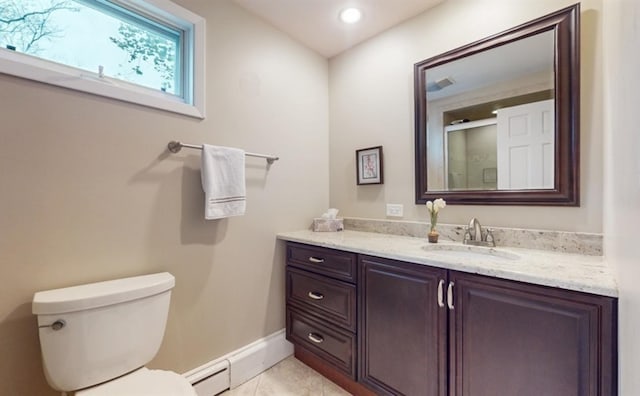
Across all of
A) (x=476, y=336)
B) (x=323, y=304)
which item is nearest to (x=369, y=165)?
(x=323, y=304)

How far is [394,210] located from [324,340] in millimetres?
1002

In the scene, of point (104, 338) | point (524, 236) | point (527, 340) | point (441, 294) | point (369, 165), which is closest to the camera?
point (527, 340)

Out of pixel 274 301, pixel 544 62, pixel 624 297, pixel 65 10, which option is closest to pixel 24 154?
pixel 65 10

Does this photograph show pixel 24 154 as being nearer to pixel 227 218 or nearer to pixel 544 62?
pixel 227 218

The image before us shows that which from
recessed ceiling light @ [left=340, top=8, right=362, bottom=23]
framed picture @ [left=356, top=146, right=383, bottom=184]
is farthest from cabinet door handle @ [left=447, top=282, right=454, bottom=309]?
recessed ceiling light @ [left=340, top=8, right=362, bottom=23]

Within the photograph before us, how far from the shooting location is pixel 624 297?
75 cm

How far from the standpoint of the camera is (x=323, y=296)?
173 centimetres

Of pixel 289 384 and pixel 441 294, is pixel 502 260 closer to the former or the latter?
pixel 441 294

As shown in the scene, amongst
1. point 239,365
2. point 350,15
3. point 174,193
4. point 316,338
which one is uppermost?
point 350,15

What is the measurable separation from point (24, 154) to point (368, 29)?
83.3 inches

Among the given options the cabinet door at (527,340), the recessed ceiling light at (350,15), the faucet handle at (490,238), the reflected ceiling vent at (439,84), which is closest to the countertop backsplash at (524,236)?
the faucet handle at (490,238)

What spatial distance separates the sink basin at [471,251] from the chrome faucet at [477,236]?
53mm

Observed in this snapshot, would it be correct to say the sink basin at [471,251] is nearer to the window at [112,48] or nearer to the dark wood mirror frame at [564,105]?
the dark wood mirror frame at [564,105]

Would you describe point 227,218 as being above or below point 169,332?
above
